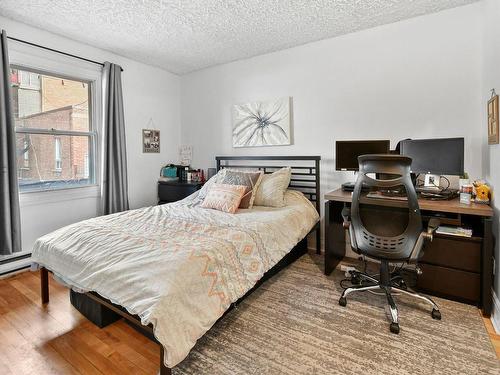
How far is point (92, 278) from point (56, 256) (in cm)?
53

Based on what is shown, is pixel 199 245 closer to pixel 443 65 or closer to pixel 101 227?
pixel 101 227

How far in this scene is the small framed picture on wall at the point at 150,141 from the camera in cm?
406

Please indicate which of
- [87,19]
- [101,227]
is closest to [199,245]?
[101,227]

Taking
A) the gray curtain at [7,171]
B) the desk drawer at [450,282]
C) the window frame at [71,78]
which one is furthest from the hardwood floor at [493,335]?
the window frame at [71,78]

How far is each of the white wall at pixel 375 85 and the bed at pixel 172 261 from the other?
1150 mm

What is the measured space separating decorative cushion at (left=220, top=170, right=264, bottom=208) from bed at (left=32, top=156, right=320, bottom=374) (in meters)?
0.16

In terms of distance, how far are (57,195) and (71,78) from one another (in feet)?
4.57

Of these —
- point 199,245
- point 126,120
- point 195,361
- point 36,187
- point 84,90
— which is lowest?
point 195,361

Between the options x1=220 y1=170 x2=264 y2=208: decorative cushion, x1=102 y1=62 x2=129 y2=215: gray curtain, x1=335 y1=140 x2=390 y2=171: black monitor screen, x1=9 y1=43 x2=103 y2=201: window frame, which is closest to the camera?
x1=335 y1=140 x2=390 y2=171: black monitor screen

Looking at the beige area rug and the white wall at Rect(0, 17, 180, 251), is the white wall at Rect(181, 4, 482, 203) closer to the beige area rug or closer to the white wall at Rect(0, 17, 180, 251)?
the white wall at Rect(0, 17, 180, 251)

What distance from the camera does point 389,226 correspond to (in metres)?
1.97

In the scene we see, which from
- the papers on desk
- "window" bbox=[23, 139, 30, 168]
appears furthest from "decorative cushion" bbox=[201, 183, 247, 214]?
"window" bbox=[23, 139, 30, 168]

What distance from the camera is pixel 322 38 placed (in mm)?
3201

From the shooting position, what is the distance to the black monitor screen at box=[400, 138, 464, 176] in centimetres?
226
